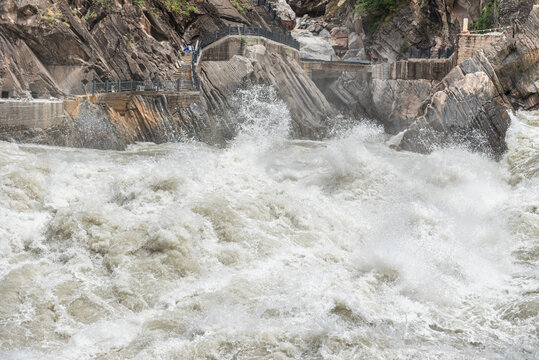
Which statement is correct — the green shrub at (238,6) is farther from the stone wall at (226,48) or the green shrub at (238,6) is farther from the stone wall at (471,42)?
the stone wall at (471,42)

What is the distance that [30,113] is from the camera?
1514 centimetres

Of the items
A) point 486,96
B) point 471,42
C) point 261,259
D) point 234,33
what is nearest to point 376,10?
point 471,42

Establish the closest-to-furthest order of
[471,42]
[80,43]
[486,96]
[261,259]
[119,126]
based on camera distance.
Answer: [261,259] → [119,126] → [486,96] → [80,43] → [471,42]

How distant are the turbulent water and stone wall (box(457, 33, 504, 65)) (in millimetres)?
9367

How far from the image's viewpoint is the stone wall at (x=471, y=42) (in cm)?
2294

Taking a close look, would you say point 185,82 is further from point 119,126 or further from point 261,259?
→ point 261,259

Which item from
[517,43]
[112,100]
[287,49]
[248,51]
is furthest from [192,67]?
[517,43]

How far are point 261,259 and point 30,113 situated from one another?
9.71 metres

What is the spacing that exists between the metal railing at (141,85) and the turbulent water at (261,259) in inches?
170

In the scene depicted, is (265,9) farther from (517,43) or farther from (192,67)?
(517,43)

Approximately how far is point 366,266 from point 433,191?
569 centimetres

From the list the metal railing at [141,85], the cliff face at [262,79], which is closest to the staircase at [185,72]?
the metal railing at [141,85]

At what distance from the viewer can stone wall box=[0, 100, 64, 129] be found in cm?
1456

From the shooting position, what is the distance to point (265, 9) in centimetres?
3853
